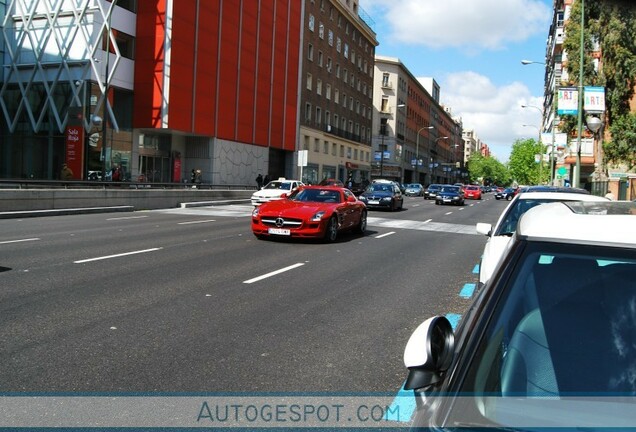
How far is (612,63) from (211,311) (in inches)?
1393

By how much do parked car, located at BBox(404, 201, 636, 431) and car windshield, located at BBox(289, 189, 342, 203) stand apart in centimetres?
1285

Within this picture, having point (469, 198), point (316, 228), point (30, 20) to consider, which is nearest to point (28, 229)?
point (316, 228)

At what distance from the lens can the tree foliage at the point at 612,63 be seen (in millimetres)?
33062

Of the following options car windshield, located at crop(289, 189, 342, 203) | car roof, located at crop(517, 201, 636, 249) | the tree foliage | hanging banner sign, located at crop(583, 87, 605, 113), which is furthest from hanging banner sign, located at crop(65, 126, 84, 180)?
car roof, located at crop(517, 201, 636, 249)

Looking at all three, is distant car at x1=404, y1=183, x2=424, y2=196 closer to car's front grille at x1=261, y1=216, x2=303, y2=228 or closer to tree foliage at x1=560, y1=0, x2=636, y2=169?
tree foliage at x1=560, y1=0, x2=636, y2=169

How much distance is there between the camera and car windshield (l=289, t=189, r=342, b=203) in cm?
1503

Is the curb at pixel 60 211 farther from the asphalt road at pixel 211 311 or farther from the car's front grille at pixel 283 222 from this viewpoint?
the car's front grille at pixel 283 222

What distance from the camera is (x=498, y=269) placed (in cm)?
216

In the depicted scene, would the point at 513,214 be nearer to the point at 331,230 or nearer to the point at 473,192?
the point at 331,230

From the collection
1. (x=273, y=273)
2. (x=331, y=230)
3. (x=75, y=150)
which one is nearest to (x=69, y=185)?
(x=75, y=150)

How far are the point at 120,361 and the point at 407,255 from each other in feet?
27.5

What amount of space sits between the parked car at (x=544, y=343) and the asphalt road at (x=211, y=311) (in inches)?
88.6

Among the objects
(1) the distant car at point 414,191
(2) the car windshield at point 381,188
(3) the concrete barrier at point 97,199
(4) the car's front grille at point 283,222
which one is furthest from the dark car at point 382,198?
(1) the distant car at point 414,191

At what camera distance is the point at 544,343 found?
206cm
